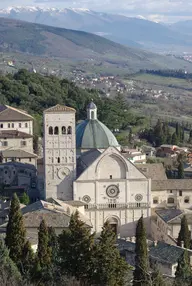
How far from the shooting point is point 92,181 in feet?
157

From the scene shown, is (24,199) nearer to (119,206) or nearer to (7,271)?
(119,206)

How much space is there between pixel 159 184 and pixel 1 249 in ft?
69.7

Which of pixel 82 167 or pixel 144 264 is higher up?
pixel 82 167

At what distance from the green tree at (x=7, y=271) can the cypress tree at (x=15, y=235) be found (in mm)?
2147

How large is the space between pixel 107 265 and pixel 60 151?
63.3 feet

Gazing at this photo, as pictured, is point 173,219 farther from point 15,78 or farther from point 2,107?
point 15,78

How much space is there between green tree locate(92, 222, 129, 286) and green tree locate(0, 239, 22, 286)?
3.10 meters

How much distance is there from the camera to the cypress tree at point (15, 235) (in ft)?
112

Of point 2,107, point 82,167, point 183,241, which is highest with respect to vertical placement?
point 2,107

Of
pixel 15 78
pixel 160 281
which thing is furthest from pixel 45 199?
pixel 15 78

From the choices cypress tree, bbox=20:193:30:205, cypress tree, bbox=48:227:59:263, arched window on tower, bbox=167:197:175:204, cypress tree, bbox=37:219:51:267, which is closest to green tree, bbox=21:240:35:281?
cypress tree, bbox=37:219:51:267

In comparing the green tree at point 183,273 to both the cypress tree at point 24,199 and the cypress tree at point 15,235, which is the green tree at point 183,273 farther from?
the cypress tree at point 24,199

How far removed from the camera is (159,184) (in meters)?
51.0

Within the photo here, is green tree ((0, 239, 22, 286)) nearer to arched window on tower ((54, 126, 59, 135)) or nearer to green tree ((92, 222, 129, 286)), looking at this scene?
green tree ((92, 222, 129, 286))
